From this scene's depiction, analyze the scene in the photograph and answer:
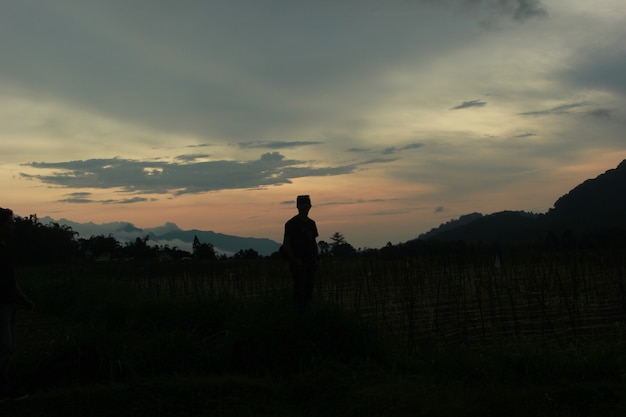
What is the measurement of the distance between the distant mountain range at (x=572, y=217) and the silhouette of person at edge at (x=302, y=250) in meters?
42.6

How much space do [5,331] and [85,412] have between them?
37.2 inches

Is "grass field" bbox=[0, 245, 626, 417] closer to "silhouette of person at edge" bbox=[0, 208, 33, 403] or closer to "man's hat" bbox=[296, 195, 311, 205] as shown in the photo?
"silhouette of person at edge" bbox=[0, 208, 33, 403]

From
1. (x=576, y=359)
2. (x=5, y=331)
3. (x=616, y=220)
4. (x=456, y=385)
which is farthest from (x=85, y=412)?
(x=616, y=220)

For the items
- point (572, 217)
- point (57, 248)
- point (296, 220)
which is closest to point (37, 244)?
point (57, 248)

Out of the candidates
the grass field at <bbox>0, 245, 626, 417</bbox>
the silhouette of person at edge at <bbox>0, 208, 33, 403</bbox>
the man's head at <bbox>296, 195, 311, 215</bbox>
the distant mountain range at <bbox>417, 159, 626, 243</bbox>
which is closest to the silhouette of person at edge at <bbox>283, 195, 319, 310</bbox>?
the man's head at <bbox>296, 195, 311, 215</bbox>

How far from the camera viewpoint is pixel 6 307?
4586mm

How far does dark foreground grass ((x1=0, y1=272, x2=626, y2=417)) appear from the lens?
4027 mm

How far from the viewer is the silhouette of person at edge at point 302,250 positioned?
5.94 meters

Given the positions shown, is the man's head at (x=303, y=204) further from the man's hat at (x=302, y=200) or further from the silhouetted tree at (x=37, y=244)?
the silhouetted tree at (x=37, y=244)

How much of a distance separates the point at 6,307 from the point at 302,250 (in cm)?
275

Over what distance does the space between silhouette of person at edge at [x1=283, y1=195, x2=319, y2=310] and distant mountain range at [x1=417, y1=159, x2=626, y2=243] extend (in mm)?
42611

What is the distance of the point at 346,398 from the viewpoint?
421 cm

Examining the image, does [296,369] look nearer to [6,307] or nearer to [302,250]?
[302,250]

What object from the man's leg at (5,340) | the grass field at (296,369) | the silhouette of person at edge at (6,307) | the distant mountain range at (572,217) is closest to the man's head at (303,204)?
the grass field at (296,369)
